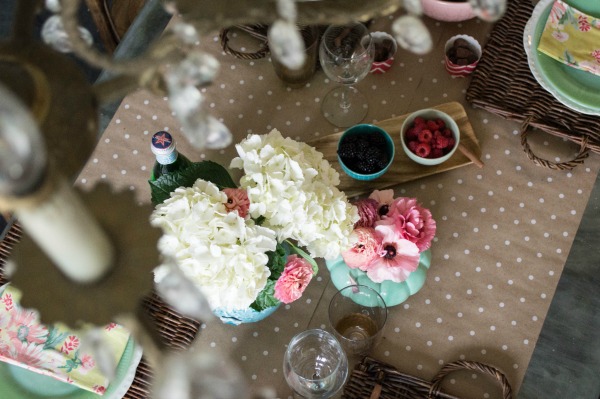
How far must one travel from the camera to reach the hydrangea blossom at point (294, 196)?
2.78 ft

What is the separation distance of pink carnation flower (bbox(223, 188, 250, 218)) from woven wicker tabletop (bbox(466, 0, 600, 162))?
0.57 m

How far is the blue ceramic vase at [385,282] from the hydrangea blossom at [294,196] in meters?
0.17

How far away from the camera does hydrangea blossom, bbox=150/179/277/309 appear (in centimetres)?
78

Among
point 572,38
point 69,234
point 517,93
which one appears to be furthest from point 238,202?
point 572,38

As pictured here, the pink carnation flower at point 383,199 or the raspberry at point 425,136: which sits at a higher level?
the raspberry at point 425,136

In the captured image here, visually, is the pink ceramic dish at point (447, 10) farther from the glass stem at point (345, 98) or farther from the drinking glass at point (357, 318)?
the drinking glass at point (357, 318)

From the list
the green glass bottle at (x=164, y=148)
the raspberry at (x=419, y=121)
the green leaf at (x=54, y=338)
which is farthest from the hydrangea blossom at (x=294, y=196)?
the green leaf at (x=54, y=338)

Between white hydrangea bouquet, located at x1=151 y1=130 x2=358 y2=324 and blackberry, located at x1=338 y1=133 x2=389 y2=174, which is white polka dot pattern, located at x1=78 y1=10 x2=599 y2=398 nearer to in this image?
blackberry, located at x1=338 y1=133 x2=389 y2=174

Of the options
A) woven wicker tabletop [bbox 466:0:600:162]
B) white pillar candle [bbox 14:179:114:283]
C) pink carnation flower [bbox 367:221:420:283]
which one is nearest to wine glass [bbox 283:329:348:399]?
pink carnation flower [bbox 367:221:420:283]

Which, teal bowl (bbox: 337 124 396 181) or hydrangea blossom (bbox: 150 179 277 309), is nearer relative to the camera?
hydrangea blossom (bbox: 150 179 277 309)

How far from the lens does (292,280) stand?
0.91 m

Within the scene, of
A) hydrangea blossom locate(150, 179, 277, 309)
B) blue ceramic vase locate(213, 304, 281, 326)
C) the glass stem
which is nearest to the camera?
hydrangea blossom locate(150, 179, 277, 309)

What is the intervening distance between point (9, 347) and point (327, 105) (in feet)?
2.35

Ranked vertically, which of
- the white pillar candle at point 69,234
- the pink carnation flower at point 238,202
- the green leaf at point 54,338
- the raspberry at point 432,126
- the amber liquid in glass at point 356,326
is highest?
the white pillar candle at point 69,234
